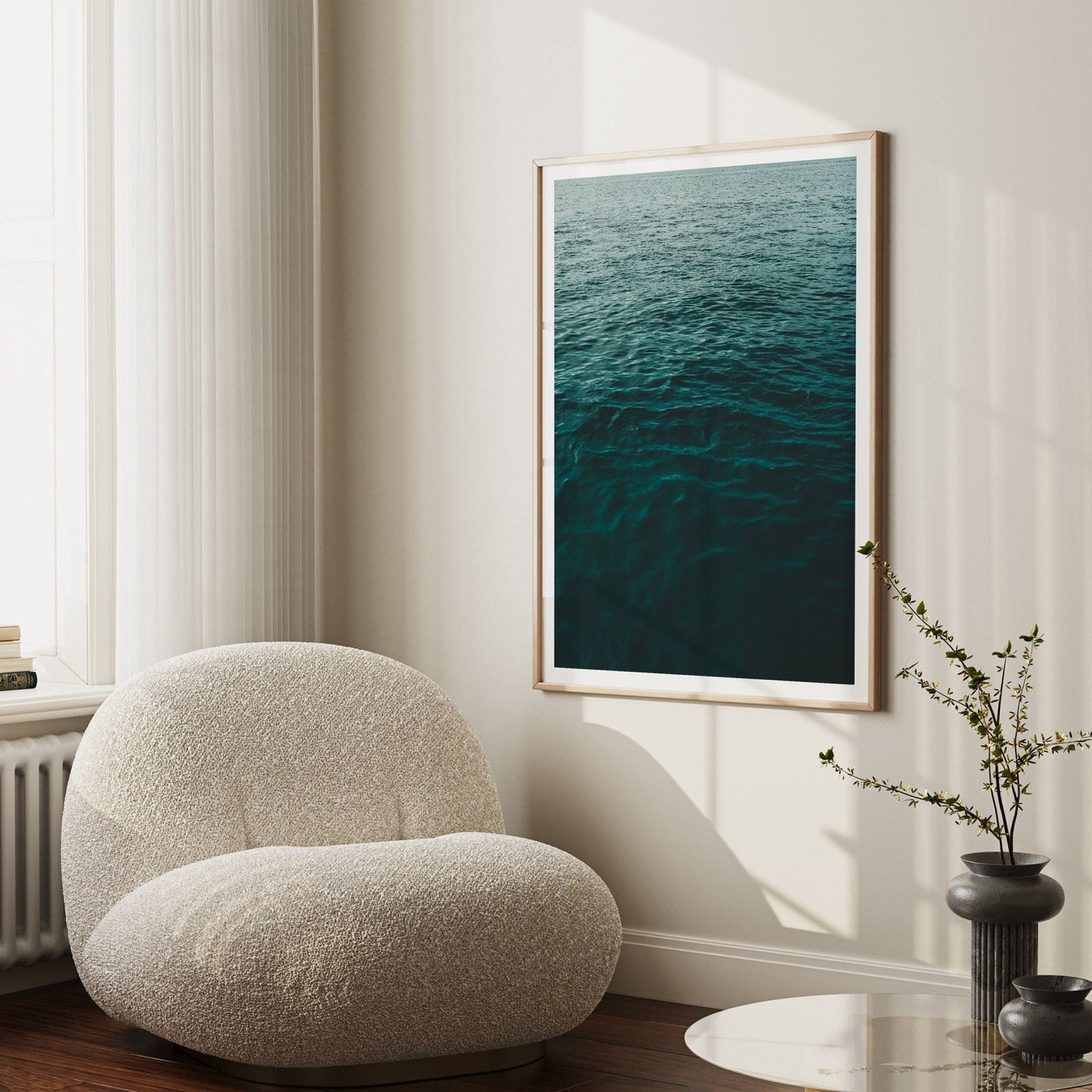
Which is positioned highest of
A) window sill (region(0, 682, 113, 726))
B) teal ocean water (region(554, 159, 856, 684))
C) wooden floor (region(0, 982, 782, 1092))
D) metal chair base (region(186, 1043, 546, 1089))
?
teal ocean water (region(554, 159, 856, 684))

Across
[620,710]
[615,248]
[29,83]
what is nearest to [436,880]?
[620,710]

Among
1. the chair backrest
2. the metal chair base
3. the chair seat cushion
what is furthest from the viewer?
the chair backrest

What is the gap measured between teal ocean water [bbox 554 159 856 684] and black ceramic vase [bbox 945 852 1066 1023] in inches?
46.8

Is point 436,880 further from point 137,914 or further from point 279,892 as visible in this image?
point 137,914

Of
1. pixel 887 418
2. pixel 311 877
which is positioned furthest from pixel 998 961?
pixel 887 418

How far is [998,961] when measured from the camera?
7.57 feet

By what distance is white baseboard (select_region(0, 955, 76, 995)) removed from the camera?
362 centimetres

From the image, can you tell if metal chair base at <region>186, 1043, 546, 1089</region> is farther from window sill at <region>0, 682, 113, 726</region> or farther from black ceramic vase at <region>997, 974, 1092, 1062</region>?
black ceramic vase at <region>997, 974, 1092, 1062</region>

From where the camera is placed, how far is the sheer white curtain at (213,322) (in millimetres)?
3770

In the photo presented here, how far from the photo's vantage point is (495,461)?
13.0 ft

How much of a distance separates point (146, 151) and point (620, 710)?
1.84m

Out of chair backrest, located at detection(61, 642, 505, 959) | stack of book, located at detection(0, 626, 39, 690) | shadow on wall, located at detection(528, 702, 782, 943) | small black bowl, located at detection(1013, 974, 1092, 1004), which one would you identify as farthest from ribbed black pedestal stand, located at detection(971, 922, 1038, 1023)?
stack of book, located at detection(0, 626, 39, 690)

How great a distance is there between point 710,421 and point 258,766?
1341mm

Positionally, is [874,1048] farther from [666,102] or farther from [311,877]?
[666,102]
